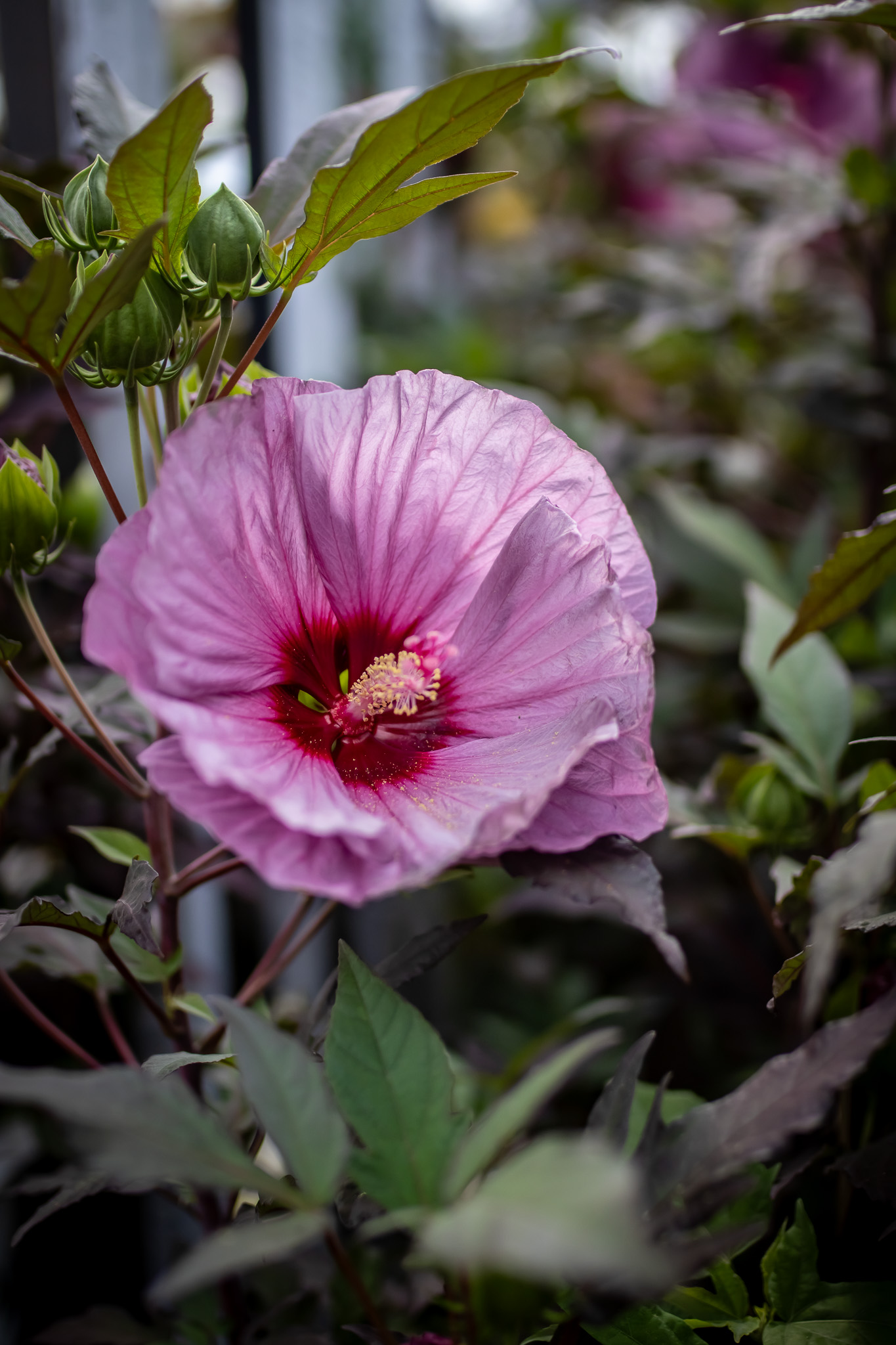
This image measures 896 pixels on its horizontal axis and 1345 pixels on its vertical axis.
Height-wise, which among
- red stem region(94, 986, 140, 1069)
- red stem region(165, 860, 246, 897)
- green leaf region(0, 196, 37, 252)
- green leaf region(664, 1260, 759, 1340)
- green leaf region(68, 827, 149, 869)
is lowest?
green leaf region(664, 1260, 759, 1340)

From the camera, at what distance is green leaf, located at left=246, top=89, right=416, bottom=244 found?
522mm

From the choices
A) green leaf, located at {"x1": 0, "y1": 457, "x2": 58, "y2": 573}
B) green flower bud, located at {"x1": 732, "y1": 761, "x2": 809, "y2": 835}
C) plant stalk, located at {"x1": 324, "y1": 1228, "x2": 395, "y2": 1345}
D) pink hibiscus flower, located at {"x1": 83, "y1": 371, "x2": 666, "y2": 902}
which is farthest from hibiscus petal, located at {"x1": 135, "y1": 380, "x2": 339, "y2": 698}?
green flower bud, located at {"x1": 732, "y1": 761, "x2": 809, "y2": 835}

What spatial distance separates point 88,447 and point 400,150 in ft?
0.61

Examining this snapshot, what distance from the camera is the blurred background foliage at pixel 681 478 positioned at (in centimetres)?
75

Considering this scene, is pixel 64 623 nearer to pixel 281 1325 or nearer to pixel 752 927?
pixel 281 1325

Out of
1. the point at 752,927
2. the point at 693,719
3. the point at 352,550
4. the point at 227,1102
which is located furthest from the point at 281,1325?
the point at 693,719

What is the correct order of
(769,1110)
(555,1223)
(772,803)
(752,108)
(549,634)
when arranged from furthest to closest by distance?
(752,108), (772,803), (549,634), (769,1110), (555,1223)

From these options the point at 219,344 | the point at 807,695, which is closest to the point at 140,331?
the point at 219,344

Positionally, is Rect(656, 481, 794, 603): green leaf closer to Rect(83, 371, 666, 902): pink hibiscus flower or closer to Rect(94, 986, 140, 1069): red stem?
Rect(83, 371, 666, 902): pink hibiscus flower

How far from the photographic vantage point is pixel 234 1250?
0.29 m

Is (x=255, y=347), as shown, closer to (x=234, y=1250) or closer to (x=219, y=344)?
(x=219, y=344)

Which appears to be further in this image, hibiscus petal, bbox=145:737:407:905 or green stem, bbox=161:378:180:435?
green stem, bbox=161:378:180:435

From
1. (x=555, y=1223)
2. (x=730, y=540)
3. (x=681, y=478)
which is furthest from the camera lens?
(x=681, y=478)

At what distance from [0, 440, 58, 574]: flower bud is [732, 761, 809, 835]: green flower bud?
1.40 feet
